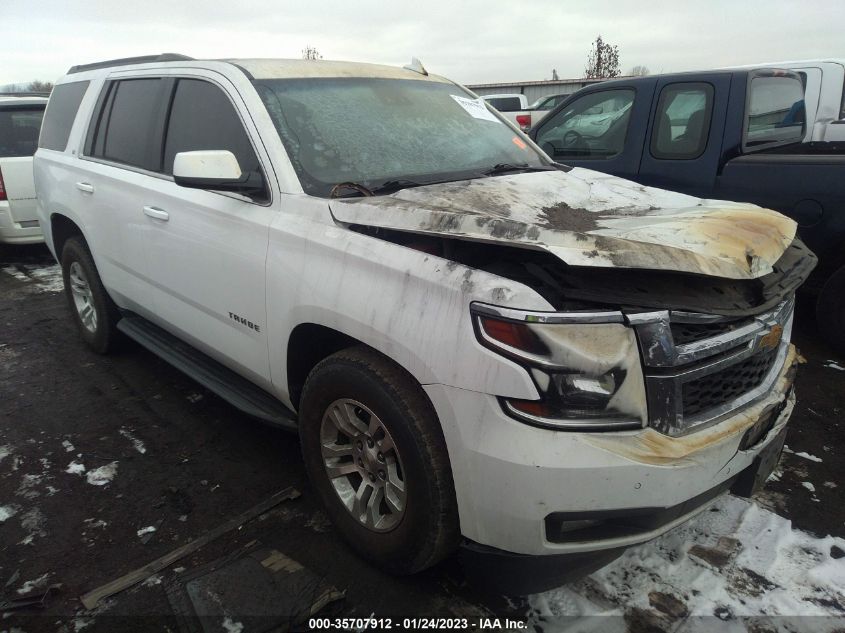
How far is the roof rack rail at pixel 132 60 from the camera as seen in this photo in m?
3.49

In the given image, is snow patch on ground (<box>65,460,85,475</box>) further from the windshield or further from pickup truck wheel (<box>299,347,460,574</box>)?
the windshield

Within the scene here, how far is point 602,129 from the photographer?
504 cm

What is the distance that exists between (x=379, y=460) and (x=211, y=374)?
1.38 meters

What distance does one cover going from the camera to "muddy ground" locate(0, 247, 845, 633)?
2262 millimetres

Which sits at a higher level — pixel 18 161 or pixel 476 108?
pixel 476 108

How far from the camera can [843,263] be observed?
13.3ft

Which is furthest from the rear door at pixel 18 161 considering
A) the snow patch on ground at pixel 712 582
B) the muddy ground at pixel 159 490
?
the snow patch on ground at pixel 712 582

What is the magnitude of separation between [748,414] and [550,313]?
853 mm

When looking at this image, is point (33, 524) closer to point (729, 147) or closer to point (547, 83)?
point (729, 147)

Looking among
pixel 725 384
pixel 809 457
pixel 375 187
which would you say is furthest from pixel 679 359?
pixel 809 457

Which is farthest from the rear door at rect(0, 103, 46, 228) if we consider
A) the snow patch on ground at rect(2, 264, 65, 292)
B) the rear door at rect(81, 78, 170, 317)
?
the rear door at rect(81, 78, 170, 317)

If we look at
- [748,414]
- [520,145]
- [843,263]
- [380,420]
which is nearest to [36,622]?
[380,420]

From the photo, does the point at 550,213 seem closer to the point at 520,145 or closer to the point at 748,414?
the point at 748,414

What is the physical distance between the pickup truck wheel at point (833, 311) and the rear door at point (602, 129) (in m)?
1.55
